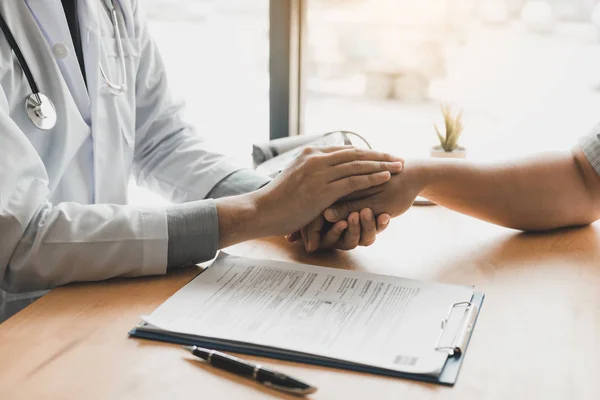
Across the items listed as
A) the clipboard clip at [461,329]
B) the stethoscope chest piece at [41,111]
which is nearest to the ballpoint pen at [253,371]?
the clipboard clip at [461,329]

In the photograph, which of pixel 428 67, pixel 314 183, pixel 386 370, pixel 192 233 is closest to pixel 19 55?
pixel 192 233

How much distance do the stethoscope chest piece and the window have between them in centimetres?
93

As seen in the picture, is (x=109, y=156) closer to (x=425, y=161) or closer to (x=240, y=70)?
(x=425, y=161)

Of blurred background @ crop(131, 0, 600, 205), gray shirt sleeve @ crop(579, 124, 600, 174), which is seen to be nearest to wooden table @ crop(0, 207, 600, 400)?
gray shirt sleeve @ crop(579, 124, 600, 174)

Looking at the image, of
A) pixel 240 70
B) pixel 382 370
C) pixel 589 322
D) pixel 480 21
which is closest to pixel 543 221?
pixel 589 322

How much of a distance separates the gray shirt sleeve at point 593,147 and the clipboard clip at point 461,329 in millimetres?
483

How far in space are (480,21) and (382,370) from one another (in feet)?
4.26

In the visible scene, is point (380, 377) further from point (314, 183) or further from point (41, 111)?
point (41, 111)

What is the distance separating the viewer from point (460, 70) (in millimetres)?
1906

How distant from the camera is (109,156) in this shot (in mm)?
1353

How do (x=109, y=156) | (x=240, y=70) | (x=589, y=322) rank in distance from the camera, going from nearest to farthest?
(x=589, y=322), (x=109, y=156), (x=240, y=70)

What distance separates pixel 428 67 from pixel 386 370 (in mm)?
1286

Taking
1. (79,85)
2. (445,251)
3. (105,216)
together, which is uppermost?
(79,85)

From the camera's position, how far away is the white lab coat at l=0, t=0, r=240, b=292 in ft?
3.36
